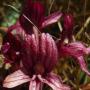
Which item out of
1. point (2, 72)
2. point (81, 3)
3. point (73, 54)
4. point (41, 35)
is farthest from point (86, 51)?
point (81, 3)

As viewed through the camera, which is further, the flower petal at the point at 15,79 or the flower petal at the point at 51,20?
the flower petal at the point at 51,20

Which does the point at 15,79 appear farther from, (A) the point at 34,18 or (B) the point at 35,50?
(A) the point at 34,18

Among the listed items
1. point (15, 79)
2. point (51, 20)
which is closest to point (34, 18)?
point (51, 20)

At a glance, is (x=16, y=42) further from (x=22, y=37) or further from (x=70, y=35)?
(x=70, y=35)

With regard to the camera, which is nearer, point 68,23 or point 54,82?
point 54,82

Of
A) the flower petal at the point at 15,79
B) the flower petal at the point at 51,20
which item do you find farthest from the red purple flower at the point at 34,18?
the flower petal at the point at 15,79

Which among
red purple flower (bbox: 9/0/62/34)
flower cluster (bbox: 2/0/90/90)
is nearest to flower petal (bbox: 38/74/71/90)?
flower cluster (bbox: 2/0/90/90)

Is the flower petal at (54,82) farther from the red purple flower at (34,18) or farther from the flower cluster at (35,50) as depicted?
the red purple flower at (34,18)

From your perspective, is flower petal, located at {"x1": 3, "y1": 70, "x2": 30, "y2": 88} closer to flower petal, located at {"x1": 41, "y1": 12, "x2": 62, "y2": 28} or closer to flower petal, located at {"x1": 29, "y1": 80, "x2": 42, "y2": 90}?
flower petal, located at {"x1": 29, "y1": 80, "x2": 42, "y2": 90}
